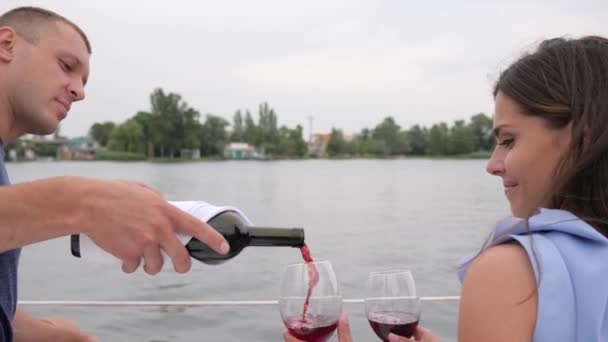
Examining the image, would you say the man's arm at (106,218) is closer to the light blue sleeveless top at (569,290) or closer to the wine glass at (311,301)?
the wine glass at (311,301)

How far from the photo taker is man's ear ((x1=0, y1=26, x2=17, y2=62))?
179 centimetres

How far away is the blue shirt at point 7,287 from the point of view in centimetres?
154

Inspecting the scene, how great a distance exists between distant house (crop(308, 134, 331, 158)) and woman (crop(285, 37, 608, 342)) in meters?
107

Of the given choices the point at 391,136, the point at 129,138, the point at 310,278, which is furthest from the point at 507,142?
the point at 391,136

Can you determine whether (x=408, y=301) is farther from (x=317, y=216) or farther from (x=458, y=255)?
(x=317, y=216)

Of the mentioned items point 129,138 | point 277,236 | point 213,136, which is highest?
point 213,136

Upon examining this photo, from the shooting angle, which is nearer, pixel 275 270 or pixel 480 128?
pixel 275 270

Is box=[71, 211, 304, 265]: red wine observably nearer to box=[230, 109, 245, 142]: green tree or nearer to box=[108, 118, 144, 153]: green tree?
box=[108, 118, 144, 153]: green tree

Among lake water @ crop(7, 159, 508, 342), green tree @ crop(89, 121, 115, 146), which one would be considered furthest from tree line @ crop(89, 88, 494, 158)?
lake water @ crop(7, 159, 508, 342)

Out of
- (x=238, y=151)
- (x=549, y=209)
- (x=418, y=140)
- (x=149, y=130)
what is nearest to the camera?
(x=549, y=209)

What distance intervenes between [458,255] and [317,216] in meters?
8.29

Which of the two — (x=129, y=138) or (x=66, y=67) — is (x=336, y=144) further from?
(x=66, y=67)

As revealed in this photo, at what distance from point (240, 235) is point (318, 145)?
11448 centimetres

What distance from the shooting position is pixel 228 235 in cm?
117
